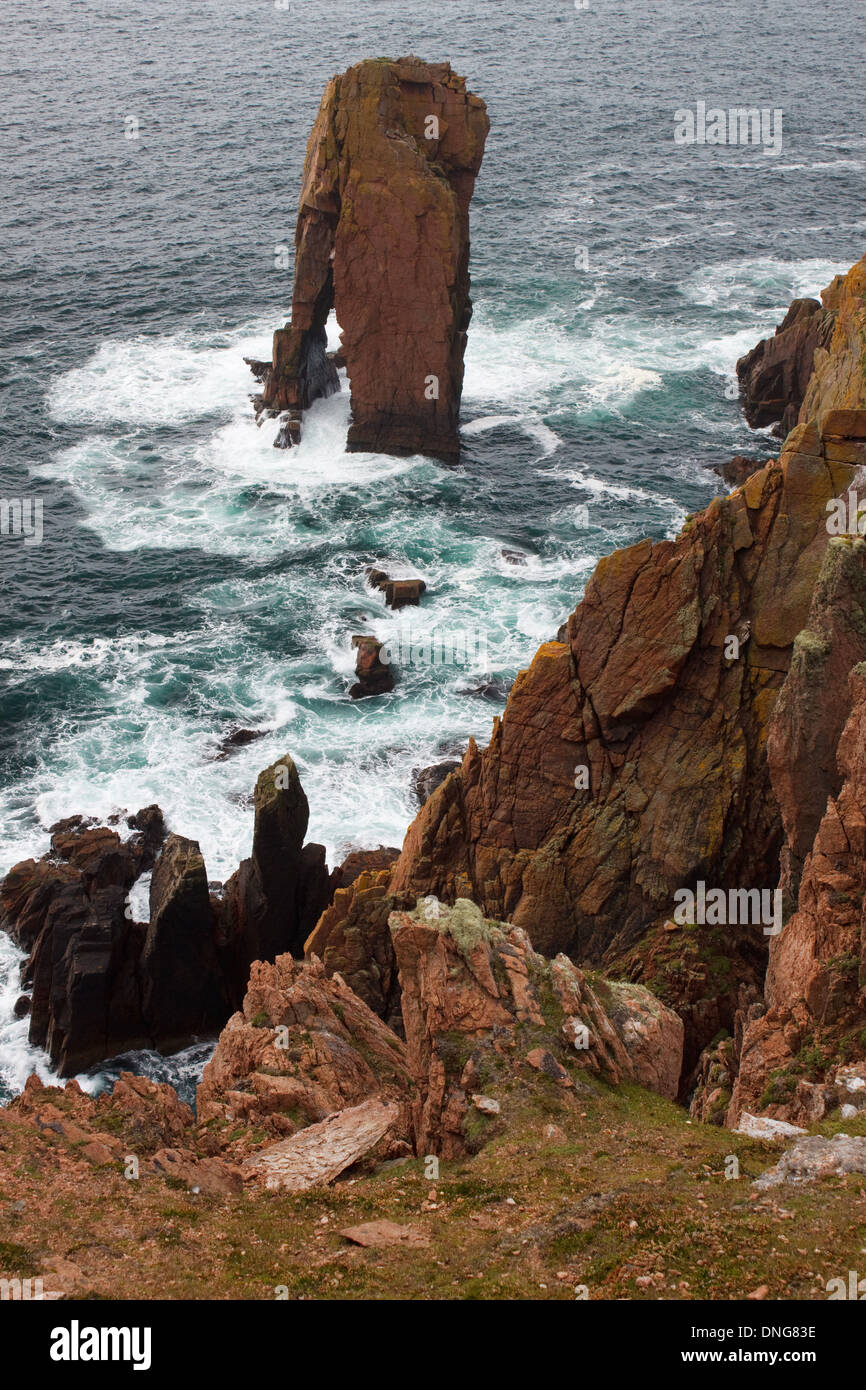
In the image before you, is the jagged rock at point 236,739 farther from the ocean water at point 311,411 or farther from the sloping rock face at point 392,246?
the sloping rock face at point 392,246

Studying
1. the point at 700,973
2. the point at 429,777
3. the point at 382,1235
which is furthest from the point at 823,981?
the point at 429,777

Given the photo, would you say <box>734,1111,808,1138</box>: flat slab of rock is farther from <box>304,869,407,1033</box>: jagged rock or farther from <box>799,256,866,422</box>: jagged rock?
<box>799,256,866,422</box>: jagged rock

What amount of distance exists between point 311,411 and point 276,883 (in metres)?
43.1

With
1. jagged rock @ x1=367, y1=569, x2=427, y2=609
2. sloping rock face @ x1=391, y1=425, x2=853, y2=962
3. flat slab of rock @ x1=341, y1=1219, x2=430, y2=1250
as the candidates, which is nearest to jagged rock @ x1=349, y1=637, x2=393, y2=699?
jagged rock @ x1=367, y1=569, x2=427, y2=609

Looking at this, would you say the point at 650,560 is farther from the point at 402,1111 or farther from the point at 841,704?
the point at 402,1111

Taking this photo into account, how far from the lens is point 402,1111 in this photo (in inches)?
1101

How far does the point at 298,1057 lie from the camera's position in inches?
1187

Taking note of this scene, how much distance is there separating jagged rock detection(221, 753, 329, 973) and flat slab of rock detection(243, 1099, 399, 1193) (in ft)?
58.4

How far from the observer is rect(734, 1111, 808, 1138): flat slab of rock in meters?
24.0

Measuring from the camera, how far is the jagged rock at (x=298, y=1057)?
28.8 meters

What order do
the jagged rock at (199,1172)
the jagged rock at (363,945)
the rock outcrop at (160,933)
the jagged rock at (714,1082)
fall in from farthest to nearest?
1. the rock outcrop at (160,933)
2. the jagged rock at (363,945)
3. the jagged rock at (714,1082)
4. the jagged rock at (199,1172)

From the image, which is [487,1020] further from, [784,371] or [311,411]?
[784,371]

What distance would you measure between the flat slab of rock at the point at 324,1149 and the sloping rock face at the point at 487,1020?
1.04m

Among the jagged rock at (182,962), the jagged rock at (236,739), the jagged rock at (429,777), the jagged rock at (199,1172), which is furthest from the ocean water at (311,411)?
the jagged rock at (199,1172)
